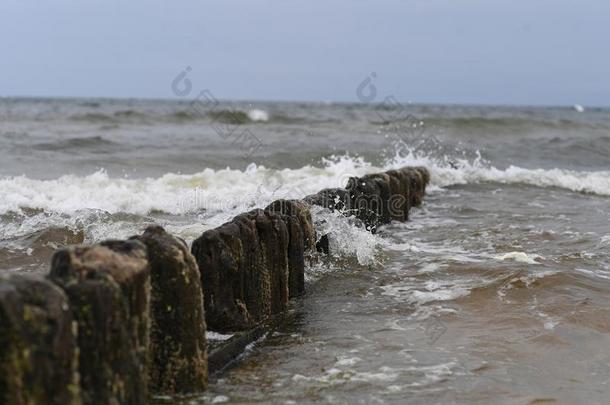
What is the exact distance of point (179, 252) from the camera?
12.8 feet

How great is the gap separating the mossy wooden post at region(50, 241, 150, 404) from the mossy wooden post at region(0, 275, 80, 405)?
0.36 ft

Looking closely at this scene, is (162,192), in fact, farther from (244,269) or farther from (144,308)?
(144,308)

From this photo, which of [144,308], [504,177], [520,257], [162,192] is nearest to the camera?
[144,308]

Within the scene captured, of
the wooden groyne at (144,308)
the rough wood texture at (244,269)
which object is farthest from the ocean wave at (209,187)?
the wooden groyne at (144,308)

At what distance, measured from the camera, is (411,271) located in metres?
7.52

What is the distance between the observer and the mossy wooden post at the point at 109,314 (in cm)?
301

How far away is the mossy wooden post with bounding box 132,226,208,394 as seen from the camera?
3.87m

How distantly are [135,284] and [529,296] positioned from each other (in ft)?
13.9

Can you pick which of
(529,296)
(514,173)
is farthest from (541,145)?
(529,296)

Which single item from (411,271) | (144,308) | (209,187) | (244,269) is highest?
(144,308)

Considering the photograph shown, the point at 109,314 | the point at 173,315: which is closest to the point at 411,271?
the point at 173,315

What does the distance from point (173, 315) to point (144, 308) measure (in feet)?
1.75

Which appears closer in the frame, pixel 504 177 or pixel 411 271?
pixel 411 271

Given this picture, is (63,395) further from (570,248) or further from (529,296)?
(570,248)
